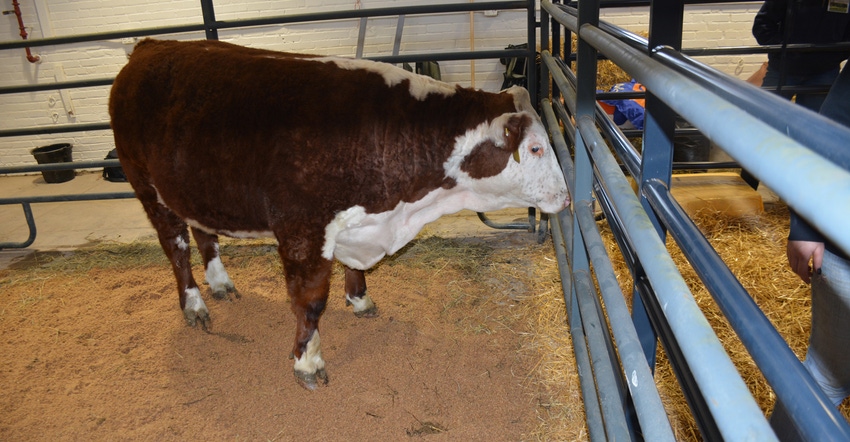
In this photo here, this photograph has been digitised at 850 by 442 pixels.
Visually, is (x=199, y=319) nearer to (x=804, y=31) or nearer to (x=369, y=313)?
(x=369, y=313)

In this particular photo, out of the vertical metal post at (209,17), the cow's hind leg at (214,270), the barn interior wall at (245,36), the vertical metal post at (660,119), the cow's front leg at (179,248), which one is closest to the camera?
the vertical metal post at (660,119)

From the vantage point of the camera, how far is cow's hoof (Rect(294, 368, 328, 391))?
2.85 m

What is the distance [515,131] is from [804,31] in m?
2.20

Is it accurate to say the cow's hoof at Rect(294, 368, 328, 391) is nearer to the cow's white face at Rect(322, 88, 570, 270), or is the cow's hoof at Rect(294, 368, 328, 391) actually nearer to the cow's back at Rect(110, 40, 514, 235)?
the cow's white face at Rect(322, 88, 570, 270)

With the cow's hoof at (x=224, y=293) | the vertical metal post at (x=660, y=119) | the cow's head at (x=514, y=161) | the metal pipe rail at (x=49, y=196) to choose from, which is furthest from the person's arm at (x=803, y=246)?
the metal pipe rail at (x=49, y=196)

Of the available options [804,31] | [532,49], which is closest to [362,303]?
[532,49]

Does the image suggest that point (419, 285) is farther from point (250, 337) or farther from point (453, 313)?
point (250, 337)

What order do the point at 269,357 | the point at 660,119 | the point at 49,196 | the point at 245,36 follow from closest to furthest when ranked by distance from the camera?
the point at 660,119
the point at 269,357
the point at 49,196
the point at 245,36

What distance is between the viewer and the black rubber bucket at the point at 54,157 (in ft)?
23.6

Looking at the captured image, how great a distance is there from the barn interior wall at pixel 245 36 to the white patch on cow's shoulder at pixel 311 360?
5.62 meters

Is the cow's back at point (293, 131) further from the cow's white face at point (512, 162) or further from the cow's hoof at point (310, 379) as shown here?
the cow's hoof at point (310, 379)

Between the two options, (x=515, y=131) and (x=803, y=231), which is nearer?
(x=803, y=231)

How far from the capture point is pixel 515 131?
2611 mm

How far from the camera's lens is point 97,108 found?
802cm
